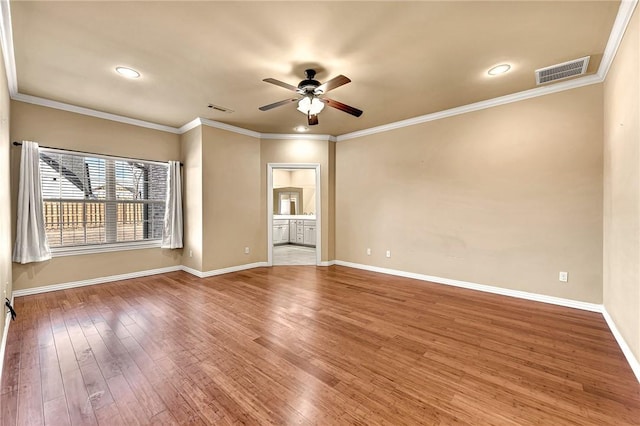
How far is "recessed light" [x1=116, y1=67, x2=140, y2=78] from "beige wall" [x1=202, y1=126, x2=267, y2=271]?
5.31 feet

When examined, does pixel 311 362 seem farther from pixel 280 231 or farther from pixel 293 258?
pixel 280 231

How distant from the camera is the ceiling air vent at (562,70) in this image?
2857 mm

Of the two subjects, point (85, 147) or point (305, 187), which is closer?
point (85, 147)

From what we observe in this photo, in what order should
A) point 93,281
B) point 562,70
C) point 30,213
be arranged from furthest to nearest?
point 93,281
point 30,213
point 562,70

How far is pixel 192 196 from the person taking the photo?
5.02 metres

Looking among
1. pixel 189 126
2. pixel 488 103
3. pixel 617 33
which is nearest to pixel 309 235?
pixel 189 126

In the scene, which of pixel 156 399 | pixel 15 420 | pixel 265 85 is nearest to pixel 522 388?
pixel 156 399

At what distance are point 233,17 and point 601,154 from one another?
4246 millimetres

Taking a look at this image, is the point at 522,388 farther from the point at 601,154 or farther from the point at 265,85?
the point at 265,85

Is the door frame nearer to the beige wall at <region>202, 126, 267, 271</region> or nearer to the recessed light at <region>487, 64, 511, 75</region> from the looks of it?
the beige wall at <region>202, 126, 267, 271</region>

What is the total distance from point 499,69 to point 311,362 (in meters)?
3.63

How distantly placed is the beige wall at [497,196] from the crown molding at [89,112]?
3.91 m

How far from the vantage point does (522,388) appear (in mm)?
1869

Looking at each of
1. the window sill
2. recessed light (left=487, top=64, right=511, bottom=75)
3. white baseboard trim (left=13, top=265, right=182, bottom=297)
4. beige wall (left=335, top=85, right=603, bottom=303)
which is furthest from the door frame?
recessed light (left=487, top=64, right=511, bottom=75)
